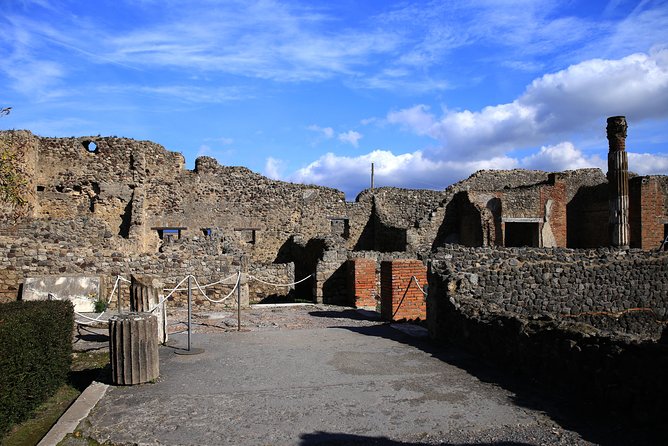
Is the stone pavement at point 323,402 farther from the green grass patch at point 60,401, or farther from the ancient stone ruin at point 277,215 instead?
the ancient stone ruin at point 277,215

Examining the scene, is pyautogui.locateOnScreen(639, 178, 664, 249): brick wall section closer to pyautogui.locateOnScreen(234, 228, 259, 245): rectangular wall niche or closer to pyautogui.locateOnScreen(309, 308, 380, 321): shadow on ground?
pyautogui.locateOnScreen(309, 308, 380, 321): shadow on ground

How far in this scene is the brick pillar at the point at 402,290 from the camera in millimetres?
10336

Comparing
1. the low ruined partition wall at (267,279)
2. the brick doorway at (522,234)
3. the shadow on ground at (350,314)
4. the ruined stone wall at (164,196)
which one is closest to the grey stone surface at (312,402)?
the shadow on ground at (350,314)

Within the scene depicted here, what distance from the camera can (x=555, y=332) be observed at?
5.96 meters

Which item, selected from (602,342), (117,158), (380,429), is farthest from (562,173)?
(380,429)

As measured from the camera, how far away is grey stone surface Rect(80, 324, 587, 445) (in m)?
4.67

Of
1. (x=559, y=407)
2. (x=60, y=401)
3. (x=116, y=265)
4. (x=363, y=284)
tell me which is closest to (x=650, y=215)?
(x=363, y=284)

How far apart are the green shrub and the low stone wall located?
5364 millimetres

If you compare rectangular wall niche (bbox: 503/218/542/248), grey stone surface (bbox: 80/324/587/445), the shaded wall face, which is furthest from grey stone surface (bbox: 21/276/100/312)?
the shaded wall face

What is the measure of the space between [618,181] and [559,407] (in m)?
14.5

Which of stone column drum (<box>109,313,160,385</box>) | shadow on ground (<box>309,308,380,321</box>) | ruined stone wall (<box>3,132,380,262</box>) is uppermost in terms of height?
ruined stone wall (<box>3,132,380,262</box>)

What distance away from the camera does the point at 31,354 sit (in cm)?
553

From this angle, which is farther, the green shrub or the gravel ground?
the gravel ground

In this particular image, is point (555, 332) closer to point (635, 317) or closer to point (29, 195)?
point (635, 317)
